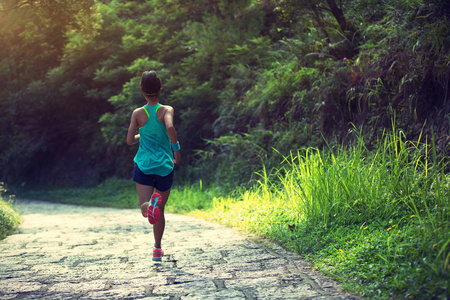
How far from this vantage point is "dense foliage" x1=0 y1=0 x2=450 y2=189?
7484 mm

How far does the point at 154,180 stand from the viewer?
4719 millimetres

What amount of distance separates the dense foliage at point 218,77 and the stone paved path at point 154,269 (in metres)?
3.13

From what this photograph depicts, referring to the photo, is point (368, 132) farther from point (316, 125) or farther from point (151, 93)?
point (151, 93)

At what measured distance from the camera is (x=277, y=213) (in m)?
6.26

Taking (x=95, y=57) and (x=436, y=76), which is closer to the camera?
(x=436, y=76)

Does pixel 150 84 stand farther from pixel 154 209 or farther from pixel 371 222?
pixel 371 222

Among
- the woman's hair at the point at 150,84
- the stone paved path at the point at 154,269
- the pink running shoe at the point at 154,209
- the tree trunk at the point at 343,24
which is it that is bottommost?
the stone paved path at the point at 154,269

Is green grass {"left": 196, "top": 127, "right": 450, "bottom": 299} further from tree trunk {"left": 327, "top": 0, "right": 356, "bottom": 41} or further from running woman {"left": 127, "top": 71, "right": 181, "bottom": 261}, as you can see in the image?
tree trunk {"left": 327, "top": 0, "right": 356, "bottom": 41}

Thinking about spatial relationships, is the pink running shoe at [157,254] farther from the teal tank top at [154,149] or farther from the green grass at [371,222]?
the green grass at [371,222]

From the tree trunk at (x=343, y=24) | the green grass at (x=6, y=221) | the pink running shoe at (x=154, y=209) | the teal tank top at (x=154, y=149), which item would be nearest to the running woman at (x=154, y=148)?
the teal tank top at (x=154, y=149)

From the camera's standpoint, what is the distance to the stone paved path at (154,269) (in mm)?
3551

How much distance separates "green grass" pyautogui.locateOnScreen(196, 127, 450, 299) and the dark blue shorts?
1.53 metres

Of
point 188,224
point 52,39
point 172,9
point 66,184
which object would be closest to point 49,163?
point 66,184

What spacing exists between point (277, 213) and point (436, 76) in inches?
125
